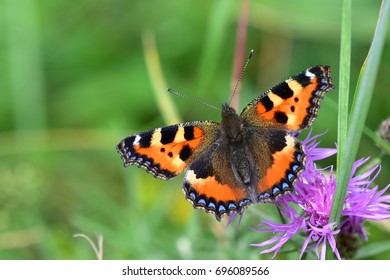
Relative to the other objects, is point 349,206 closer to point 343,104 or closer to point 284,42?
point 343,104

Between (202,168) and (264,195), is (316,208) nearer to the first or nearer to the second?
(264,195)

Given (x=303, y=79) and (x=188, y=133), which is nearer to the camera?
(x=303, y=79)

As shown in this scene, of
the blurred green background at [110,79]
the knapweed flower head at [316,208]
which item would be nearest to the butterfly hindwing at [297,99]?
the knapweed flower head at [316,208]

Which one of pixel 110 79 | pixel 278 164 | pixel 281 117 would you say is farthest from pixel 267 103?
pixel 110 79

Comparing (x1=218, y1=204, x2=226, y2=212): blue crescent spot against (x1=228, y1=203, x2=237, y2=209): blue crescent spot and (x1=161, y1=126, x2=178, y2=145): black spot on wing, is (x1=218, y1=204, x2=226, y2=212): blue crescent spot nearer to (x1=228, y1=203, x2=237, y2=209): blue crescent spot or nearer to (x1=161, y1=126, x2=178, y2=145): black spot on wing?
(x1=228, y1=203, x2=237, y2=209): blue crescent spot

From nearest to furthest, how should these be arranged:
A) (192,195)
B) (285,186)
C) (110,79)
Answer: (285,186) → (192,195) → (110,79)

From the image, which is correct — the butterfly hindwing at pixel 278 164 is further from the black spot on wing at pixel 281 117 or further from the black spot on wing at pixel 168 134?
the black spot on wing at pixel 168 134
